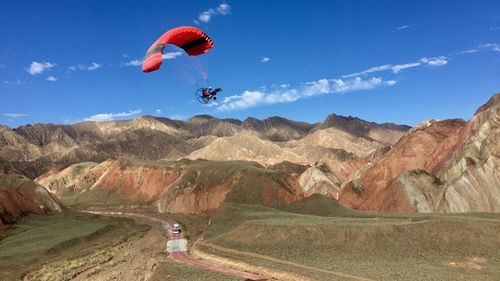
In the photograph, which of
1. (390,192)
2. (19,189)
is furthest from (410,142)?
(19,189)

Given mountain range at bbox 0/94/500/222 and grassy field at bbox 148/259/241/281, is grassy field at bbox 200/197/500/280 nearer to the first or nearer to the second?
grassy field at bbox 148/259/241/281

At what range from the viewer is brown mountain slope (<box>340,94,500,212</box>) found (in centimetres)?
Result: 7338

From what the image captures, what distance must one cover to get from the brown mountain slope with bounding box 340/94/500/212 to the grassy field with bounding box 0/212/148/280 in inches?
1850

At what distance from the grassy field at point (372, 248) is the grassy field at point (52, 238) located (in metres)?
21.1

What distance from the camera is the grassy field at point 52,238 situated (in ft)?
185

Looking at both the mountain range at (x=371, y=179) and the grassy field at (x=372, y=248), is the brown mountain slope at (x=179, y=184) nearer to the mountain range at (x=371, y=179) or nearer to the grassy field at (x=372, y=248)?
the mountain range at (x=371, y=179)

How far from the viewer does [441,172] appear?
277 feet

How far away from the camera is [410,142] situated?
101 metres

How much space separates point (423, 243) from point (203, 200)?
6573 cm

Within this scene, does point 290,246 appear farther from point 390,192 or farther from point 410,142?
point 410,142

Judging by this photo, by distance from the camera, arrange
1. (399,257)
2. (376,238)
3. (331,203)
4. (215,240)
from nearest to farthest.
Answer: (399,257) → (376,238) → (215,240) → (331,203)

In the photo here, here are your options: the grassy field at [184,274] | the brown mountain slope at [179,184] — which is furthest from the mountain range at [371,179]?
the grassy field at [184,274]

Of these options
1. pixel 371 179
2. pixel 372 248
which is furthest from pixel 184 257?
pixel 371 179

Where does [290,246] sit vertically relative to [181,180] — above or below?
below
